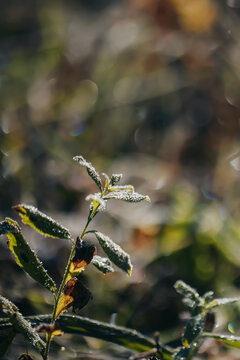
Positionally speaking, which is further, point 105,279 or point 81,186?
point 81,186

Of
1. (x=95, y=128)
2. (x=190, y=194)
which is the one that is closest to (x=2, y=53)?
(x=95, y=128)

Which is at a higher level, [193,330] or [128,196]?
[128,196]

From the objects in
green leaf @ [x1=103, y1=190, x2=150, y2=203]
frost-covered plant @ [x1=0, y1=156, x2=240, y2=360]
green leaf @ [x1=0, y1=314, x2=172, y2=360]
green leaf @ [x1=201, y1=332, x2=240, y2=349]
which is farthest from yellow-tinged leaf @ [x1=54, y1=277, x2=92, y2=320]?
green leaf @ [x1=201, y1=332, x2=240, y2=349]

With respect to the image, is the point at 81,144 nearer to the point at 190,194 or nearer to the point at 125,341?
the point at 190,194

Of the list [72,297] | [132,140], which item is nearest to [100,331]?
[72,297]

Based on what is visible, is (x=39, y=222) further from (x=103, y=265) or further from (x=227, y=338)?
(x=227, y=338)

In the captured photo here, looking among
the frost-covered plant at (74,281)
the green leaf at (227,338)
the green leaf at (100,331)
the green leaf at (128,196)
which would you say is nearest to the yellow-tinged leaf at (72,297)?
the frost-covered plant at (74,281)

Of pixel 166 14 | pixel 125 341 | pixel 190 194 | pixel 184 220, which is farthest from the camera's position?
pixel 166 14
